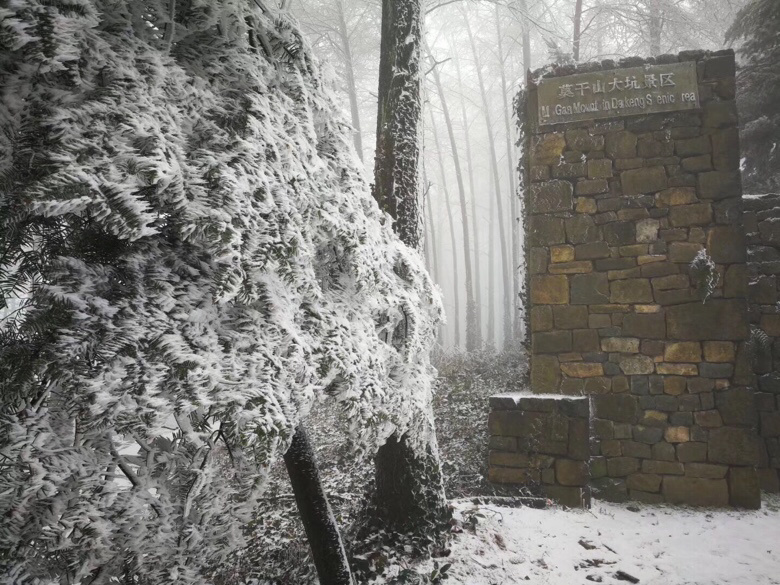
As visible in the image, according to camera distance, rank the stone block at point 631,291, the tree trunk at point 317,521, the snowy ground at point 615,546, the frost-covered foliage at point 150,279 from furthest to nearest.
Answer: the stone block at point 631,291 → the snowy ground at point 615,546 → the tree trunk at point 317,521 → the frost-covered foliage at point 150,279

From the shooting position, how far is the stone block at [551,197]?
14.8ft

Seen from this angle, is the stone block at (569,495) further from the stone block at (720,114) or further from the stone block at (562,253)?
the stone block at (720,114)

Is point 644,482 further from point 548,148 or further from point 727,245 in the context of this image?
point 548,148

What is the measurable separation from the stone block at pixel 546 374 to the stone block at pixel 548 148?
6.82 ft

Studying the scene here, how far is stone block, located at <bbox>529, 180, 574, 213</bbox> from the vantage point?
4.52 meters

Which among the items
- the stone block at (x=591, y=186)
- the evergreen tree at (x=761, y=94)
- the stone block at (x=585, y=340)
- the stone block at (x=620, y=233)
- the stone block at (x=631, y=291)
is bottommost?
the stone block at (x=585, y=340)

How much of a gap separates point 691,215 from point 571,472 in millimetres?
2775

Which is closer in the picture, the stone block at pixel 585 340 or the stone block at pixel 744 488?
the stone block at pixel 744 488

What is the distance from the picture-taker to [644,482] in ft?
13.9

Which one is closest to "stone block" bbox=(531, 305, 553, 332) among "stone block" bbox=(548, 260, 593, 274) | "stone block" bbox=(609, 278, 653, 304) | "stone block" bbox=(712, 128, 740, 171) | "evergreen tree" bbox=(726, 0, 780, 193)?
"stone block" bbox=(548, 260, 593, 274)

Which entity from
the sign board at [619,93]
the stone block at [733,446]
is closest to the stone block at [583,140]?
the sign board at [619,93]

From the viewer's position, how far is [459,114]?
859 inches

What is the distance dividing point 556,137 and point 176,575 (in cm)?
475

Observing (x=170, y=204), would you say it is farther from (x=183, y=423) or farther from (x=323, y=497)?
(x=323, y=497)
